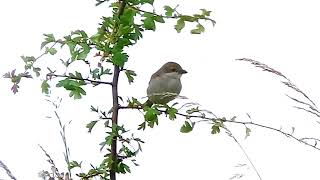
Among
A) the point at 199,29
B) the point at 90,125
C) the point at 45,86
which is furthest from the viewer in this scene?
the point at 199,29

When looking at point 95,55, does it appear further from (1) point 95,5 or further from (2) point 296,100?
(2) point 296,100

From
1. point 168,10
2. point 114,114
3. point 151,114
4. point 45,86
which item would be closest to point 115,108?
point 114,114

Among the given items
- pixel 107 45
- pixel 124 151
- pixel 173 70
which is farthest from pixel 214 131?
pixel 173 70

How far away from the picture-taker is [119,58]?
1.90 metres

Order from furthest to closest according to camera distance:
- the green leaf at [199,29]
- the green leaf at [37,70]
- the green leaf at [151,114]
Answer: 1. the green leaf at [199,29]
2. the green leaf at [37,70]
3. the green leaf at [151,114]

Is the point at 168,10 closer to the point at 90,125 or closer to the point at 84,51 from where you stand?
the point at 84,51

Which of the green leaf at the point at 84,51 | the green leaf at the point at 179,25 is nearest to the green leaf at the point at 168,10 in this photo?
the green leaf at the point at 179,25

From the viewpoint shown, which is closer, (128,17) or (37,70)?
(128,17)

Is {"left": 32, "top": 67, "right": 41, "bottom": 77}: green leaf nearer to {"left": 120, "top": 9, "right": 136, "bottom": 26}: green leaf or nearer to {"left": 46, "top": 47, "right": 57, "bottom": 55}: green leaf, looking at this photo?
{"left": 46, "top": 47, "right": 57, "bottom": 55}: green leaf

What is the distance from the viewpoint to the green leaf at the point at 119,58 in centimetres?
189

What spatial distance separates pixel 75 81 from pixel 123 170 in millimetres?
318

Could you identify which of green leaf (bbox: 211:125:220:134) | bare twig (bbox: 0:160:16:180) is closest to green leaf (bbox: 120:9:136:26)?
green leaf (bbox: 211:125:220:134)

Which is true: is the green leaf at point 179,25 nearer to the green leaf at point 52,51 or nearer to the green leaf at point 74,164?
the green leaf at point 52,51

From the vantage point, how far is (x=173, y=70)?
163 inches
